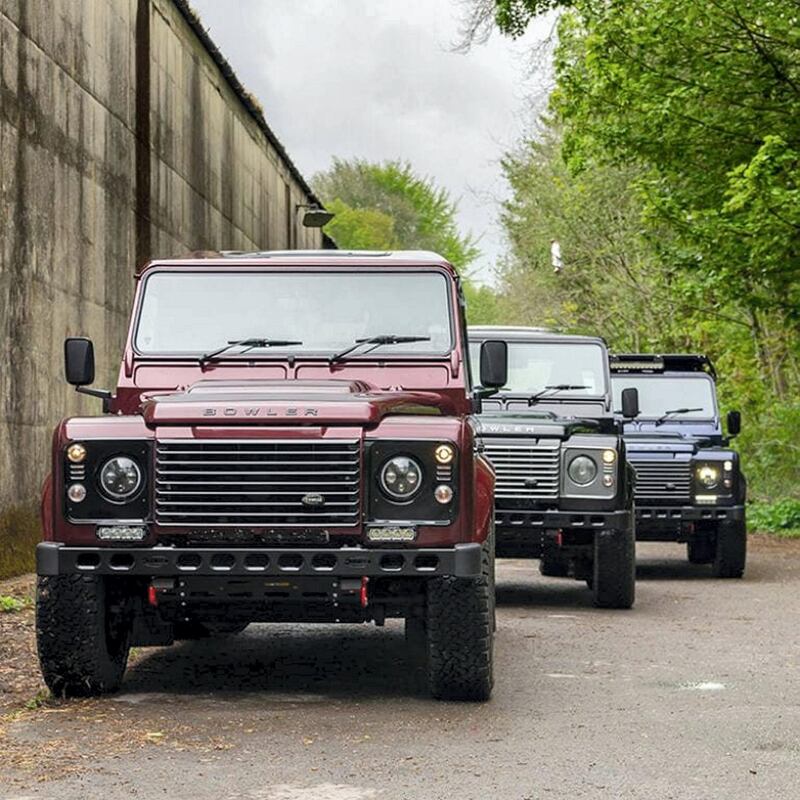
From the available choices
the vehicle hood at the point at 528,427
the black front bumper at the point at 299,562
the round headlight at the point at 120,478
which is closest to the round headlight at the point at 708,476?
the vehicle hood at the point at 528,427

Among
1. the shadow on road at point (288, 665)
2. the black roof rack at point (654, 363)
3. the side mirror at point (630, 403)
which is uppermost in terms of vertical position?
the black roof rack at point (654, 363)

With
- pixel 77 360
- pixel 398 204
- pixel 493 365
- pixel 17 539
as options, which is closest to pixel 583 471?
pixel 493 365

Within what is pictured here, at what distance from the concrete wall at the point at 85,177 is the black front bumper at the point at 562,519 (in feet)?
14.0

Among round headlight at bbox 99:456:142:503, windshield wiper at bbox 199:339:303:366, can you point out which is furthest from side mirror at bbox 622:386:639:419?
round headlight at bbox 99:456:142:503

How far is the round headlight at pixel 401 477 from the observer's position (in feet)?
27.5

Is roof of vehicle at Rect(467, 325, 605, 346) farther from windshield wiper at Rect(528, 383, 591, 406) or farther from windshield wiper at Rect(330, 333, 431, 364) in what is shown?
windshield wiper at Rect(330, 333, 431, 364)

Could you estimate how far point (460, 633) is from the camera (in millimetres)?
8562

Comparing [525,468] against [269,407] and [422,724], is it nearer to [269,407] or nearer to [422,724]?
[269,407]

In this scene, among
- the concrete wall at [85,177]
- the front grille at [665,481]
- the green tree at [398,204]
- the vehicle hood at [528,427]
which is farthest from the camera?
the green tree at [398,204]

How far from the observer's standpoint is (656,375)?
19.3m

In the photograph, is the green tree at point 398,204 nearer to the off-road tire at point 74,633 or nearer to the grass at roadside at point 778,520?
the grass at roadside at point 778,520

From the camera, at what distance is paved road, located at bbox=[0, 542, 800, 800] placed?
22.2ft

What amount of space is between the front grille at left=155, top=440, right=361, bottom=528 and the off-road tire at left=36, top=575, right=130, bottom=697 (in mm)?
533

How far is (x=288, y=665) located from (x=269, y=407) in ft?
8.20
